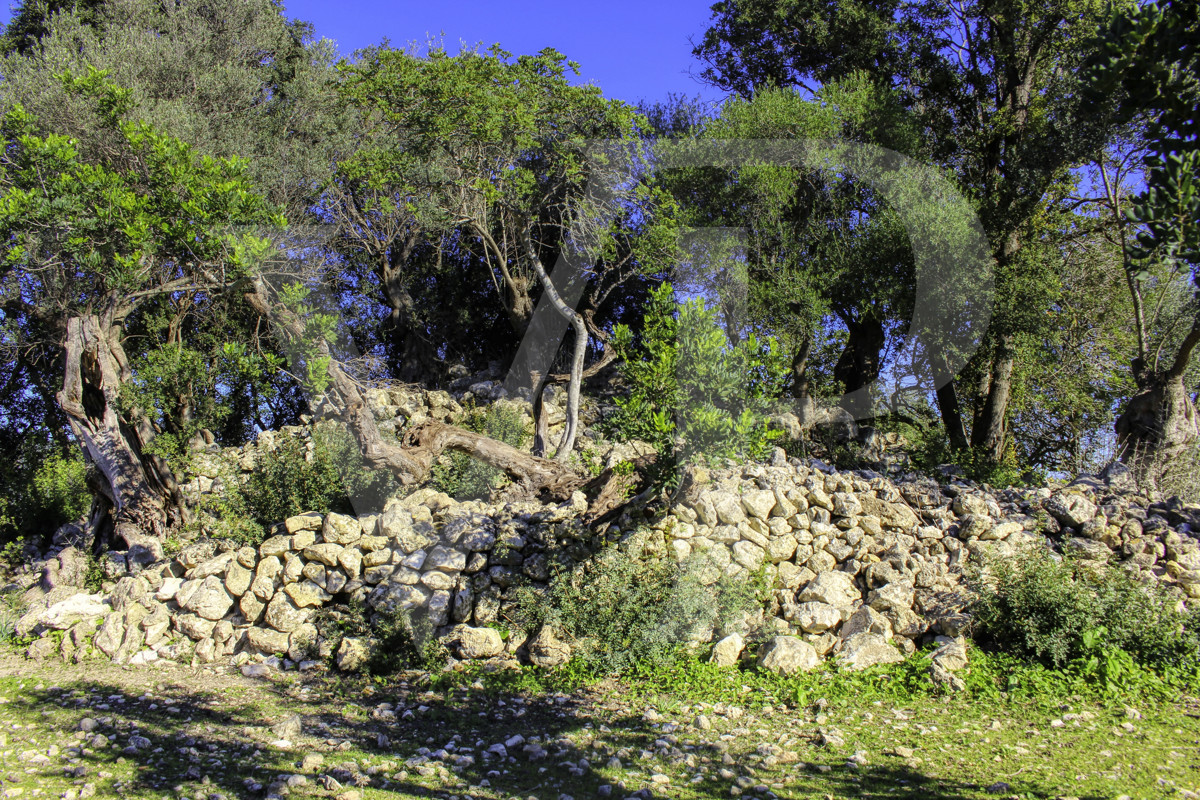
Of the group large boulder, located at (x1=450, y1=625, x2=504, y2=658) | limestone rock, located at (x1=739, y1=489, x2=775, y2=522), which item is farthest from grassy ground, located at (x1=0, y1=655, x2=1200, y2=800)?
limestone rock, located at (x1=739, y1=489, x2=775, y2=522)

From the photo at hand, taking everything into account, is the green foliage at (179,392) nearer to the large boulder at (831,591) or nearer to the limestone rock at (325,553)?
the limestone rock at (325,553)

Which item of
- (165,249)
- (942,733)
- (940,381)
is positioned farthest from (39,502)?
(940,381)

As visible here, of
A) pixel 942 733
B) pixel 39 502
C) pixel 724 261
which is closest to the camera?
pixel 942 733

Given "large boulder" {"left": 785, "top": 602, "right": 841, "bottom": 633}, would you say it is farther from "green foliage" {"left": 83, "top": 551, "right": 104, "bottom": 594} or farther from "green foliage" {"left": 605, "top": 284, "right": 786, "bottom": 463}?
"green foliage" {"left": 83, "top": 551, "right": 104, "bottom": 594}

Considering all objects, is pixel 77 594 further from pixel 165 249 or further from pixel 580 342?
pixel 580 342

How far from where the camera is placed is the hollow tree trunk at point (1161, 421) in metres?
12.0

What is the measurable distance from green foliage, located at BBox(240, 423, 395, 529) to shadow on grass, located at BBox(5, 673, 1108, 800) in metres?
3.28

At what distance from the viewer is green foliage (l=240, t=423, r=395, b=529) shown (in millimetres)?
10766

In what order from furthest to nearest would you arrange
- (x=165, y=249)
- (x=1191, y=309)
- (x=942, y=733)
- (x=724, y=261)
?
(x=724, y=261) → (x=1191, y=309) → (x=165, y=249) → (x=942, y=733)

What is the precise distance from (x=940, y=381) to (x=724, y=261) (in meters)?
5.23

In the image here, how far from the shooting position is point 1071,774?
18.3ft

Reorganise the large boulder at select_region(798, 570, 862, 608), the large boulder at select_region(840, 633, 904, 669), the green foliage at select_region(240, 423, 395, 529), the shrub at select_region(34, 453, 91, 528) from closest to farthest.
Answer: the large boulder at select_region(840, 633, 904, 669)
the large boulder at select_region(798, 570, 862, 608)
the green foliage at select_region(240, 423, 395, 529)
the shrub at select_region(34, 453, 91, 528)

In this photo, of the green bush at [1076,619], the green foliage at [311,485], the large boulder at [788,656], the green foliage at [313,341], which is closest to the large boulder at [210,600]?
the green foliage at [311,485]

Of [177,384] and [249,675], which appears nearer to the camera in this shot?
[249,675]
